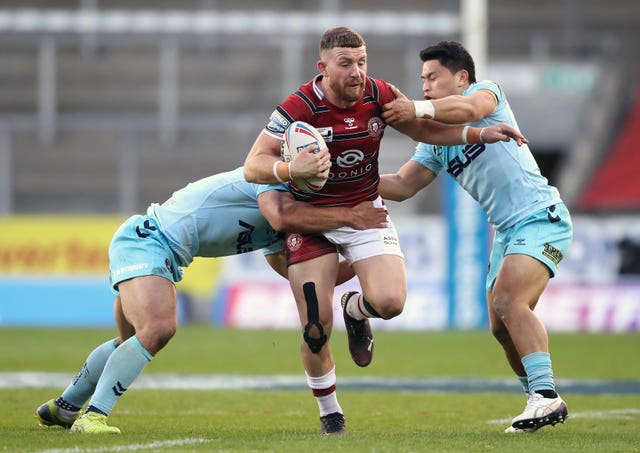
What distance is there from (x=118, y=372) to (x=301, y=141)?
1.72 metres

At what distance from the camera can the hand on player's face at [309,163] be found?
6289mm

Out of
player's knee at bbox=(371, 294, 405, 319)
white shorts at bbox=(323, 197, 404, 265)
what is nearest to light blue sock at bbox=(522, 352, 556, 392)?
player's knee at bbox=(371, 294, 405, 319)

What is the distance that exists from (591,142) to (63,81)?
493 inches

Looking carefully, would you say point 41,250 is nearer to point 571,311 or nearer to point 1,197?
point 1,197

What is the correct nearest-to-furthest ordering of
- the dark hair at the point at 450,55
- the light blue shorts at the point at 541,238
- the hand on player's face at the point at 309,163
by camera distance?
the hand on player's face at the point at 309,163 → the light blue shorts at the point at 541,238 → the dark hair at the point at 450,55

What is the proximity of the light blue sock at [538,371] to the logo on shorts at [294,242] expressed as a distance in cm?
152

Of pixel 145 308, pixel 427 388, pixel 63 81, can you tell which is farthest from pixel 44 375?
pixel 63 81

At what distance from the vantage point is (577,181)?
86.2ft

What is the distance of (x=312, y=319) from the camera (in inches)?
260

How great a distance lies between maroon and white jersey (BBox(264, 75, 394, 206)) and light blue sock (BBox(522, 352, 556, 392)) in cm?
143

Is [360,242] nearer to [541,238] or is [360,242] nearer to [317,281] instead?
[317,281]

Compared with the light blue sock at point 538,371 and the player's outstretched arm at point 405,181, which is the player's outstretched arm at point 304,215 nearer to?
the player's outstretched arm at point 405,181

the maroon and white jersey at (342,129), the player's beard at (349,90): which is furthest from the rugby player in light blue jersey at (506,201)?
the player's beard at (349,90)

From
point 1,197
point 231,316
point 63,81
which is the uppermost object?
point 63,81
